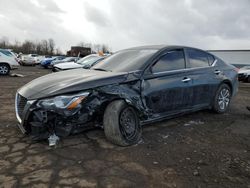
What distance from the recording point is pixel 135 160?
9.73 ft

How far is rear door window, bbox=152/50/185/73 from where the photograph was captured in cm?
398

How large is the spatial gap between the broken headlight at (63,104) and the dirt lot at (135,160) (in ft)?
1.82

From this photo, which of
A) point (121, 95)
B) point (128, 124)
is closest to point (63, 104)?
point (121, 95)

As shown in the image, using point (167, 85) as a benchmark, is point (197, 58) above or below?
above

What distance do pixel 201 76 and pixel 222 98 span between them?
107 centimetres

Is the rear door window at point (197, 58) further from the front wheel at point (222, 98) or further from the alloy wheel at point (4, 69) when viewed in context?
the alloy wheel at point (4, 69)

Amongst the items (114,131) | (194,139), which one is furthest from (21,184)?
(194,139)

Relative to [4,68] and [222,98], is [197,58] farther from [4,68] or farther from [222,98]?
[4,68]

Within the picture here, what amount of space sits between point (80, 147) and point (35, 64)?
27645 millimetres

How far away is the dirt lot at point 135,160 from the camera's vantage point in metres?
2.49

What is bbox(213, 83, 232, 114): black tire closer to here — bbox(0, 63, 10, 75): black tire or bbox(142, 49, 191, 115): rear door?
bbox(142, 49, 191, 115): rear door

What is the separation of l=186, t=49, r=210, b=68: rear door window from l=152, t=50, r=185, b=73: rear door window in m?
0.24

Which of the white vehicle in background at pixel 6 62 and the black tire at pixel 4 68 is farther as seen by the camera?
the black tire at pixel 4 68

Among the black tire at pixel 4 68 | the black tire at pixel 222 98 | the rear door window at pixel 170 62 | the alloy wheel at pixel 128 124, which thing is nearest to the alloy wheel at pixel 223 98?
the black tire at pixel 222 98
